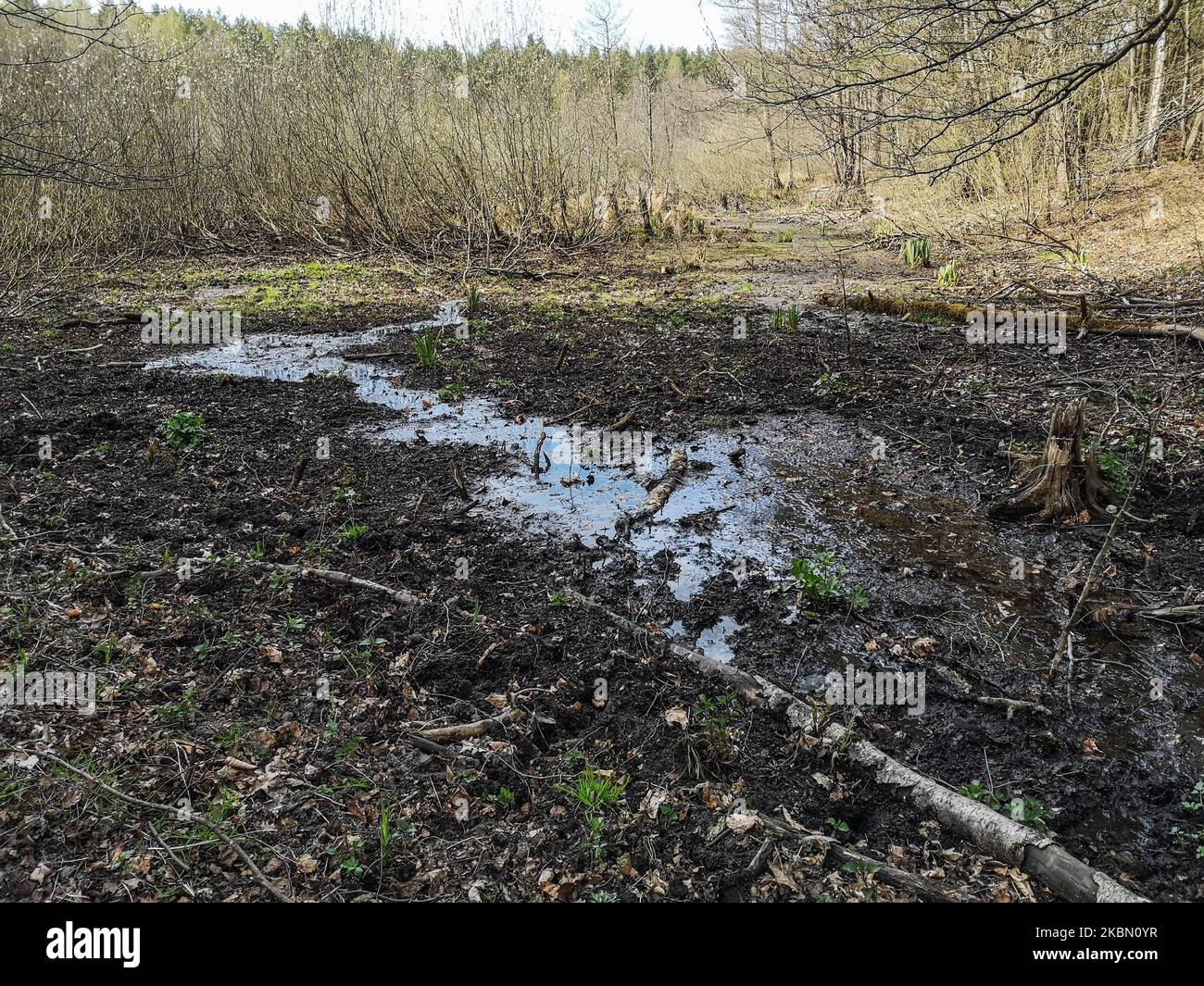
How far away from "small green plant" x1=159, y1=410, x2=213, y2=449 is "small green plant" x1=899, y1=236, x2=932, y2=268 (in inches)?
421

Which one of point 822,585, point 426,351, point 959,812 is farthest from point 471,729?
point 426,351

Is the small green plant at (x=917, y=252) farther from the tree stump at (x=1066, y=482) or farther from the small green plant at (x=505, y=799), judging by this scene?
the small green plant at (x=505, y=799)

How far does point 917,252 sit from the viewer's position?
12.9 metres

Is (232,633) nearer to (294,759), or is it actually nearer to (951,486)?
(294,759)

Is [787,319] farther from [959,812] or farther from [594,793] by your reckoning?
[594,793]

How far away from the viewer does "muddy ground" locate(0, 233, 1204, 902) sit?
273 centimetres

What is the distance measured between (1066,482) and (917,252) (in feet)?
29.4

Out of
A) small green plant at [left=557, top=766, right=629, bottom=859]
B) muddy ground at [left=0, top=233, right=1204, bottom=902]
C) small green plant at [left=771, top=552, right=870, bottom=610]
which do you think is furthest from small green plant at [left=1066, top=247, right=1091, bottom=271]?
small green plant at [left=557, top=766, right=629, bottom=859]

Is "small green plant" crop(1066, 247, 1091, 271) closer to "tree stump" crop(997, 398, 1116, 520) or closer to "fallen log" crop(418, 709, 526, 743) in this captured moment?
"tree stump" crop(997, 398, 1116, 520)

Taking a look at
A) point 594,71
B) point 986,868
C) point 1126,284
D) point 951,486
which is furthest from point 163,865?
point 594,71

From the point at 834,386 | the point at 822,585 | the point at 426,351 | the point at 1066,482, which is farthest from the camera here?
the point at 426,351

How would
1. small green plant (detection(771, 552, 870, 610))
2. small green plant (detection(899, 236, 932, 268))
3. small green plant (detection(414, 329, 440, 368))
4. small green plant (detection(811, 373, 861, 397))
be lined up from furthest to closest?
1. small green plant (detection(899, 236, 932, 268))
2. small green plant (detection(414, 329, 440, 368))
3. small green plant (detection(811, 373, 861, 397))
4. small green plant (detection(771, 552, 870, 610))

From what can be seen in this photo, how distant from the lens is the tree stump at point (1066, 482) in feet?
16.5

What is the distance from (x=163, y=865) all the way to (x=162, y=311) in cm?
1017
